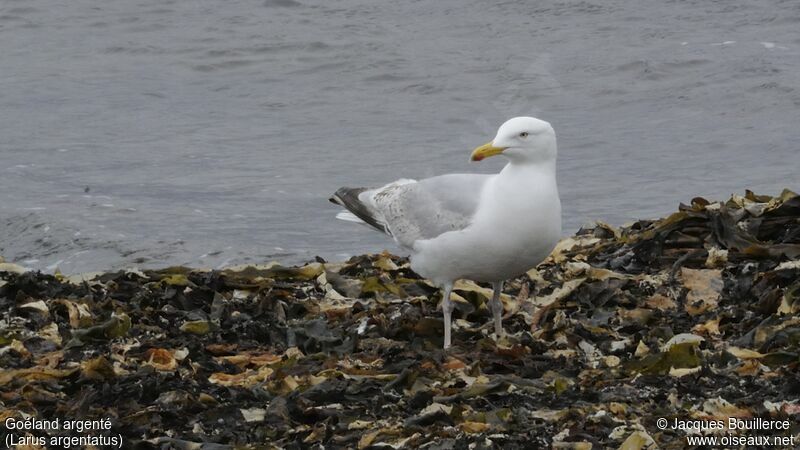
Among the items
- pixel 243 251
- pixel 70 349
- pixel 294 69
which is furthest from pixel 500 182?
pixel 294 69

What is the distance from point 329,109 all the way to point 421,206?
839cm

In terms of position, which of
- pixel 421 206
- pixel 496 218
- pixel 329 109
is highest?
pixel 496 218

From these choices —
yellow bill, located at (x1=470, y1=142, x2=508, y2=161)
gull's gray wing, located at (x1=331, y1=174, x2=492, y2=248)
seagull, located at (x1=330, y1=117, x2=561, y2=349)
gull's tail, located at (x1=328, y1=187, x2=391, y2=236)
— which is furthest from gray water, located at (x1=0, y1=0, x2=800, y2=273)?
yellow bill, located at (x1=470, y1=142, x2=508, y2=161)

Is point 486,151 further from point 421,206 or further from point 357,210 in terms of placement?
point 357,210

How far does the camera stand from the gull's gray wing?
6.04 m

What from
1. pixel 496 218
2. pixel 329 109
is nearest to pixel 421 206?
pixel 496 218

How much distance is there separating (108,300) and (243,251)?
11.2 feet

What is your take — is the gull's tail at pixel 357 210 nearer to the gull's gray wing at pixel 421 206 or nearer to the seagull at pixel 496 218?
the gull's gray wing at pixel 421 206

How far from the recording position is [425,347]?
5.96 metres

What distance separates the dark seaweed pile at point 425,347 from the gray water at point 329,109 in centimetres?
285

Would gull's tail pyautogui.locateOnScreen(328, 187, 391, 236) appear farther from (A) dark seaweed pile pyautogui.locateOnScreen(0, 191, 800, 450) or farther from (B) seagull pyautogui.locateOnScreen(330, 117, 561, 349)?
(B) seagull pyautogui.locateOnScreen(330, 117, 561, 349)

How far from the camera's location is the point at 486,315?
6582 mm

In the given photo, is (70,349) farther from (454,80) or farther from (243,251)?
(454,80)

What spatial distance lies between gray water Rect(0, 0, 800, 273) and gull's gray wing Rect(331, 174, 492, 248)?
2814 mm
